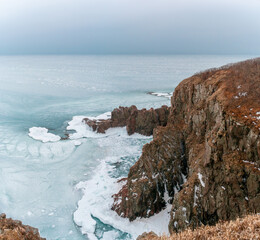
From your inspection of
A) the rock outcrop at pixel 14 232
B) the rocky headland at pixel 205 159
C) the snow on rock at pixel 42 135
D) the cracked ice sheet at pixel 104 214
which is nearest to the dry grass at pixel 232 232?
the rocky headland at pixel 205 159

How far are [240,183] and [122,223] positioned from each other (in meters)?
12.5

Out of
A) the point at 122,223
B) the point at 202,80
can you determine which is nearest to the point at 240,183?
the point at 122,223

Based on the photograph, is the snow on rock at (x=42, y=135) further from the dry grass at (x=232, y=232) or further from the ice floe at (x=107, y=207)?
the dry grass at (x=232, y=232)

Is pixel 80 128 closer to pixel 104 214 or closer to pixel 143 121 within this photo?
pixel 143 121

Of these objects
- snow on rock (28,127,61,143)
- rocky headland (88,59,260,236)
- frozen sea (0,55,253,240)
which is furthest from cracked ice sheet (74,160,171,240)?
snow on rock (28,127,61,143)

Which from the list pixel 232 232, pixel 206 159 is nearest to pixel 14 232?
pixel 232 232

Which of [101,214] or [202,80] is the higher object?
[202,80]

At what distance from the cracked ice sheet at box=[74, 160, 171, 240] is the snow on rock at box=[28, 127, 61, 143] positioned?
18.6 m

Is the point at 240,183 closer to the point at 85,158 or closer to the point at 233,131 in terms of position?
the point at 233,131

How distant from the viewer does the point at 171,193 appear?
21719mm

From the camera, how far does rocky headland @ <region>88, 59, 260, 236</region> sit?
14.0 m

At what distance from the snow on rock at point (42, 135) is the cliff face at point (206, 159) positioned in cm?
2498

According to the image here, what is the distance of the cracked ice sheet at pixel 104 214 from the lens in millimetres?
19975

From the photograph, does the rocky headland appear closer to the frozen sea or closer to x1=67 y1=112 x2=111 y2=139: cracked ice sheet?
the frozen sea
